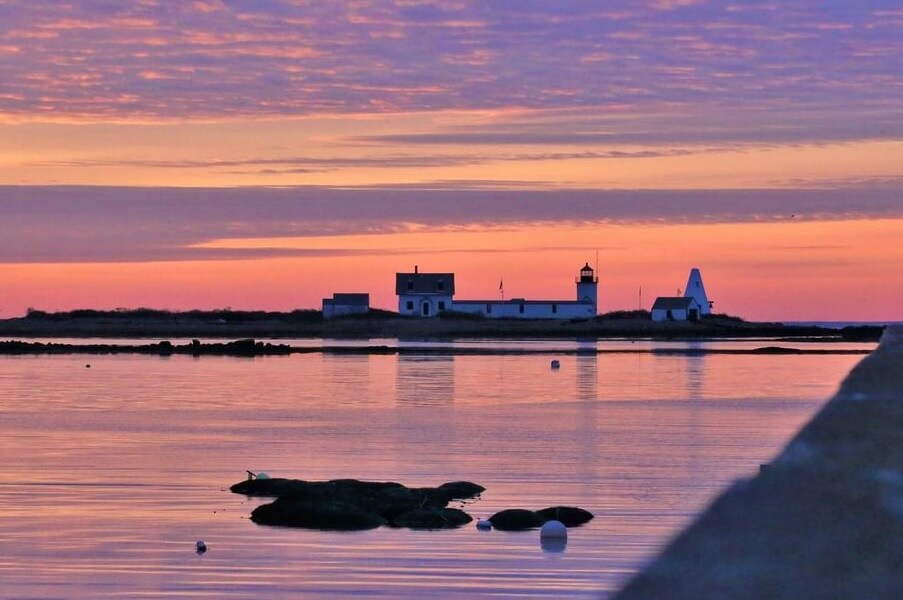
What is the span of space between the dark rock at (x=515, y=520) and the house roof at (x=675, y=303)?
148 metres

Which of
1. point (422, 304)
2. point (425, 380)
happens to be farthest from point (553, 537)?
point (422, 304)

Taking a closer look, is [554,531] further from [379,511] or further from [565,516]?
[379,511]

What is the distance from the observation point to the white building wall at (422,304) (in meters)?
158

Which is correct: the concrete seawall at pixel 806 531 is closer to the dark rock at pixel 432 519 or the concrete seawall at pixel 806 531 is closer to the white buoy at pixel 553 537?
the white buoy at pixel 553 537

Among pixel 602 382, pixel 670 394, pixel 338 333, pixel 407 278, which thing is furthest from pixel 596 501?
pixel 338 333

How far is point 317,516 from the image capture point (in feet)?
79.5

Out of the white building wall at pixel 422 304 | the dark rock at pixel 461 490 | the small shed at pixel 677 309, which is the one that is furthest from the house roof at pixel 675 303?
the dark rock at pixel 461 490

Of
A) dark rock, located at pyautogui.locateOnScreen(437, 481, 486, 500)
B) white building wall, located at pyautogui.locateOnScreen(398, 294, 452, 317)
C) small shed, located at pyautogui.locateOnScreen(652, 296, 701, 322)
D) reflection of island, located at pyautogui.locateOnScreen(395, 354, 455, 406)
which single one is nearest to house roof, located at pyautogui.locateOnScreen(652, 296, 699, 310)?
small shed, located at pyautogui.locateOnScreen(652, 296, 701, 322)

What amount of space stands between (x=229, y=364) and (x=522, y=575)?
80.6 metres

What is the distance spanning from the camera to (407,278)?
158m

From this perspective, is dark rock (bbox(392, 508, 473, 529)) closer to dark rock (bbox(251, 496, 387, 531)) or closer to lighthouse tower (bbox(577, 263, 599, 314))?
dark rock (bbox(251, 496, 387, 531))

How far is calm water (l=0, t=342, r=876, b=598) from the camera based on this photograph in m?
19.8

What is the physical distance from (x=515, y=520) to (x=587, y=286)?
14179 centimetres

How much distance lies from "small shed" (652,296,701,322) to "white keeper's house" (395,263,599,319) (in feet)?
29.9
